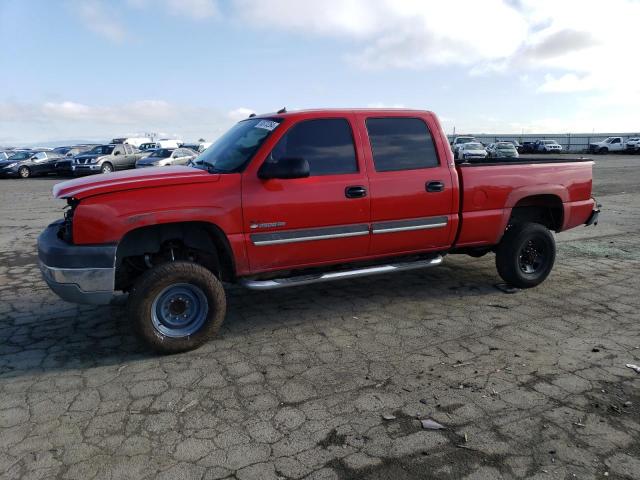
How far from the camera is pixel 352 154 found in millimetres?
4656

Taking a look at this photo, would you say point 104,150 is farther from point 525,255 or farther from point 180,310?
point 525,255

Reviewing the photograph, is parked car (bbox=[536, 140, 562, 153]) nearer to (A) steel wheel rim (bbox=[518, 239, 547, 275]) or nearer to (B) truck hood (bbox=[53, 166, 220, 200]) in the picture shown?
(A) steel wheel rim (bbox=[518, 239, 547, 275])

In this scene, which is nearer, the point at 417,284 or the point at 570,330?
the point at 570,330

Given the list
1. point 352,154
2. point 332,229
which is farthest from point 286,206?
point 352,154

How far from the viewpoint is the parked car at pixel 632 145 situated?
4300 cm

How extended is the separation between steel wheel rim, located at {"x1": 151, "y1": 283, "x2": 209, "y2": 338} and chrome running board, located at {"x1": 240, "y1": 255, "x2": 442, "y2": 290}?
1.37 ft

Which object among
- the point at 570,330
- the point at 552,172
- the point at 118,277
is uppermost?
the point at 552,172

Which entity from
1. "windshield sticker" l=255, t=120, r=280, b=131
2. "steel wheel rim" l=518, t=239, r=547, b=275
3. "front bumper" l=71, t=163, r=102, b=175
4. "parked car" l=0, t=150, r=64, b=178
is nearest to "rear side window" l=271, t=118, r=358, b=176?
"windshield sticker" l=255, t=120, r=280, b=131

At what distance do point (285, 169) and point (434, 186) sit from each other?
162 cm

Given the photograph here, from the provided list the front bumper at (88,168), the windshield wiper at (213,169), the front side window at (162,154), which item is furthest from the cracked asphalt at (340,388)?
the front bumper at (88,168)

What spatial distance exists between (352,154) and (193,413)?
8.64ft

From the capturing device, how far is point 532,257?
575 centimetres

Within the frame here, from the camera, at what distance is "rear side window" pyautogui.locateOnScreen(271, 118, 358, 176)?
14.7ft

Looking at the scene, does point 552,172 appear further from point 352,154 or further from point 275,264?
point 275,264
